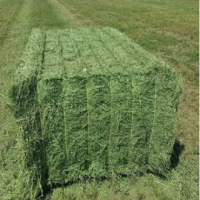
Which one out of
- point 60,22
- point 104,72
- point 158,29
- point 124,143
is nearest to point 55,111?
point 104,72

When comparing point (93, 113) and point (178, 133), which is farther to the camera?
point (178, 133)

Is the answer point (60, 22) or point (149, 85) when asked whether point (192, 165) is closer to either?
point (149, 85)

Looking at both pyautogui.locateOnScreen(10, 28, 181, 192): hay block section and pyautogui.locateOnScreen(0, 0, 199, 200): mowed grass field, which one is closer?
pyautogui.locateOnScreen(10, 28, 181, 192): hay block section

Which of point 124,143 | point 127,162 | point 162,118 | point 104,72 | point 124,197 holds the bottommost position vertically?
point 124,197

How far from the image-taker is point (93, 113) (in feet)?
13.4

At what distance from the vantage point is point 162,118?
433 centimetres

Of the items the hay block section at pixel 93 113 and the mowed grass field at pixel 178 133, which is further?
the mowed grass field at pixel 178 133

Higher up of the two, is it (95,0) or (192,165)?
(95,0)

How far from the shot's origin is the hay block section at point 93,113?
3.82 m

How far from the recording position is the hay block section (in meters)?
3.82

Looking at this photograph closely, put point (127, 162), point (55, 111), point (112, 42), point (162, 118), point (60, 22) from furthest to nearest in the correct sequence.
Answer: point (60, 22), point (112, 42), point (127, 162), point (162, 118), point (55, 111)

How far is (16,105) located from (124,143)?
1.94m

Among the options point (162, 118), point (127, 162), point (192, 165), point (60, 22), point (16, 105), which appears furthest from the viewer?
point (60, 22)

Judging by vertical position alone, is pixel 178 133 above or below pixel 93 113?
below
